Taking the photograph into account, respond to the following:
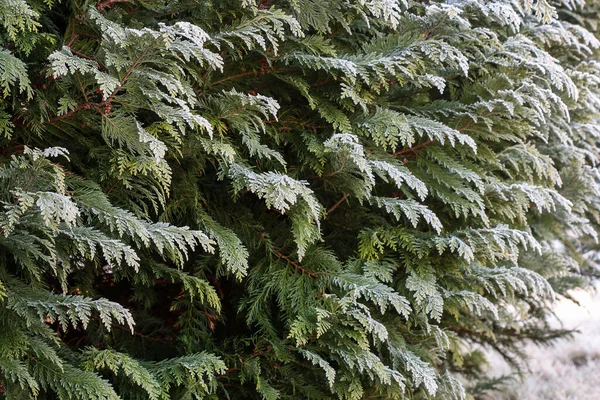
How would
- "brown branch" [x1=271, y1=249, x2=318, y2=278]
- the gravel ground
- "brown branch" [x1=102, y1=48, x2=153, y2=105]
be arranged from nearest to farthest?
"brown branch" [x1=102, y1=48, x2=153, y2=105] < "brown branch" [x1=271, y1=249, x2=318, y2=278] < the gravel ground

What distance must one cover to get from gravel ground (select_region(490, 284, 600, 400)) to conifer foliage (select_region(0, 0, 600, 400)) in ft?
8.85

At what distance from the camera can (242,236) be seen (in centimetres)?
272

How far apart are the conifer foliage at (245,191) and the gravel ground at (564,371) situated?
2.70 meters

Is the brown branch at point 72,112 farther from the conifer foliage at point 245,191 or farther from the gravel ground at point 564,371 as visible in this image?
the gravel ground at point 564,371

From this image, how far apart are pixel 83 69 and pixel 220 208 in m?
1.05

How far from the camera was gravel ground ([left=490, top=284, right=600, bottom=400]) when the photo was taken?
18.0 feet

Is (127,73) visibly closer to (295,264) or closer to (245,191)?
(245,191)

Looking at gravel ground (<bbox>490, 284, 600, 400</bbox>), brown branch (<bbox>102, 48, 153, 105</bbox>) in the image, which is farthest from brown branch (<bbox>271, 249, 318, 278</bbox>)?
gravel ground (<bbox>490, 284, 600, 400</bbox>)

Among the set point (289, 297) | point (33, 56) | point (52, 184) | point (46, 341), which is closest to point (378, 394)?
point (289, 297)

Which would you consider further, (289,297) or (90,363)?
(289,297)

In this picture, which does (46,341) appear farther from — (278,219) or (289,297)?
(278,219)

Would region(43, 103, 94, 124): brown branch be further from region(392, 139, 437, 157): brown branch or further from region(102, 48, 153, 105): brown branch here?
region(392, 139, 437, 157): brown branch

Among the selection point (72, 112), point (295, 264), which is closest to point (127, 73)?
point (72, 112)

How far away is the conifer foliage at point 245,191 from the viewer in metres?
2.02
